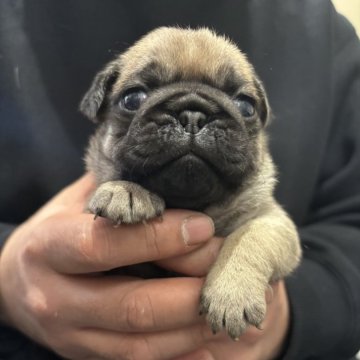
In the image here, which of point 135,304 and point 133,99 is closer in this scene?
point 135,304

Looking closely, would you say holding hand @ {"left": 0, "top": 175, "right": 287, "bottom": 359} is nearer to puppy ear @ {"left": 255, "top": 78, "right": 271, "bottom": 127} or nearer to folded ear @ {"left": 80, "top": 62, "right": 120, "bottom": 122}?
folded ear @ {"left": 80, "top": 62, "right": 120, "bottom": 122}

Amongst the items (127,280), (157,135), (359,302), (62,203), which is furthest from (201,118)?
(359,302)

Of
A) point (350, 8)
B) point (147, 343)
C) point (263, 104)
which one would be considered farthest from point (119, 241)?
point (350, 8)

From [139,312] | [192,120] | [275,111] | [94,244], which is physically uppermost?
[192,120]

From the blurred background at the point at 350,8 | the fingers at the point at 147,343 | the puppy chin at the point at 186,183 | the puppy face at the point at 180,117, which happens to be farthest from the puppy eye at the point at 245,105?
the blurred background at the point at 350,8

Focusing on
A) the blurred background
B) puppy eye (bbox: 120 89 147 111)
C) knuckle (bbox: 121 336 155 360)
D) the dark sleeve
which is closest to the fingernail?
knuckle (bbox: 121 336 155 360)

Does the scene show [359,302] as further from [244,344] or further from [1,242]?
[1,242]

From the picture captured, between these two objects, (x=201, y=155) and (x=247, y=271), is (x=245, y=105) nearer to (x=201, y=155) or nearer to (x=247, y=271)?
(x=201, y=155)
